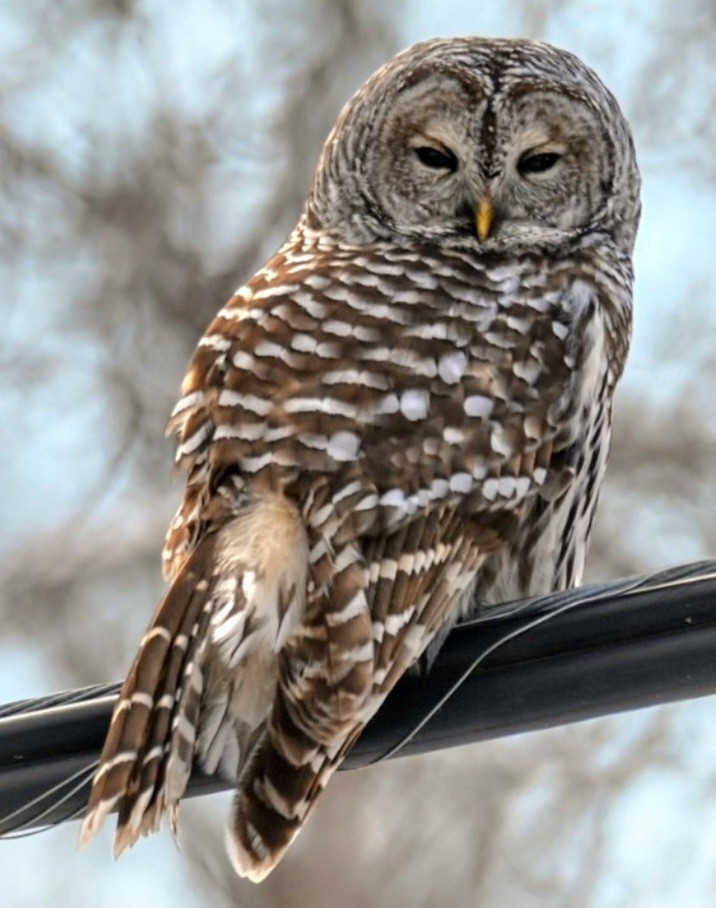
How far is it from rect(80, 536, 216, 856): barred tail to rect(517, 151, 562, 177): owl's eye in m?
1.72

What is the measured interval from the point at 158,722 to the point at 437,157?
6.84 feet

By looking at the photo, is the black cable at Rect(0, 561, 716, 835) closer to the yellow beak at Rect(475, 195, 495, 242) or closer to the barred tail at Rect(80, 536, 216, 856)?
the barred tail at Rect(80, 536, 216, 856)

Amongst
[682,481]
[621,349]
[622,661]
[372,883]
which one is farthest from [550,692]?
[682,481]

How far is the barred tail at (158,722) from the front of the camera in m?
3.99

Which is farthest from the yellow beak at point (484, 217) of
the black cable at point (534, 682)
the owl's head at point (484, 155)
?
Result: the black cable at point (534, 682)

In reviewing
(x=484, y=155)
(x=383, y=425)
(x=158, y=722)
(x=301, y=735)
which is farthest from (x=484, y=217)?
(x=158, y=722)

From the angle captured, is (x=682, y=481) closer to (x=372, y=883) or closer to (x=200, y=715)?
(x=372, y=883)

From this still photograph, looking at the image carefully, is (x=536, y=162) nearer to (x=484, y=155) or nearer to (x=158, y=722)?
(x=484, y=155)

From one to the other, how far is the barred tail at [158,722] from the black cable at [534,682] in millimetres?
42

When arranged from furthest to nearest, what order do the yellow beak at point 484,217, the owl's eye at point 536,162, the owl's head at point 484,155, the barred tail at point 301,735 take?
the owl's eye at point 536,162, the owl's head at point 484,155, the yellow beak at point 484,217, the barred tail at point 301,735

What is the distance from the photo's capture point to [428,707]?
13.6 ft

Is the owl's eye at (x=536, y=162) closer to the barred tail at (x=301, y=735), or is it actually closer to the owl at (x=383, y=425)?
the owl at (x=383, y=425)

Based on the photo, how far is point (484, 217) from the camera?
17.8 feet

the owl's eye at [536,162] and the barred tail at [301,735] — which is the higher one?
the owl's eye at [536,162]
